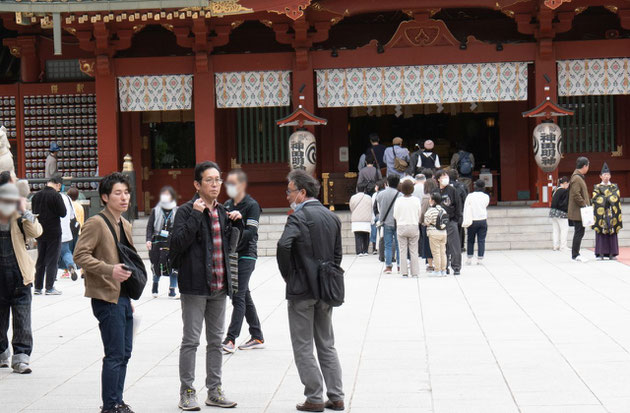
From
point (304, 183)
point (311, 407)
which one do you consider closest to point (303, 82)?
point (304, 183)

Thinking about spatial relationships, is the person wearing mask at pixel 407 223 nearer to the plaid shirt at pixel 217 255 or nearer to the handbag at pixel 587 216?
the handbag at pixel 587 216

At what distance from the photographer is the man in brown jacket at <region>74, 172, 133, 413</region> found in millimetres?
6305

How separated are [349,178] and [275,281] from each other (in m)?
6.95

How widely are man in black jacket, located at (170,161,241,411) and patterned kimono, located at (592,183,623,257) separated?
10.2 metres

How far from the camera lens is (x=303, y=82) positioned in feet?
64.8

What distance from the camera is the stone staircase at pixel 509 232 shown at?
61.2ft

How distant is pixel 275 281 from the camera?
14.4 metres

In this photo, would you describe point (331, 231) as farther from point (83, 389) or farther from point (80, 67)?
point (80, 67)

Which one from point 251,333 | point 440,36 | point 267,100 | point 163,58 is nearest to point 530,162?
point 440,36

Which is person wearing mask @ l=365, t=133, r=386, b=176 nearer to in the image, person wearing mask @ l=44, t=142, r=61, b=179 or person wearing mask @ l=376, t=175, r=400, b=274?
person wearing mask @ l=376, t=175, r=400, b=274

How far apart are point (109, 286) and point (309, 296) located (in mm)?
1367

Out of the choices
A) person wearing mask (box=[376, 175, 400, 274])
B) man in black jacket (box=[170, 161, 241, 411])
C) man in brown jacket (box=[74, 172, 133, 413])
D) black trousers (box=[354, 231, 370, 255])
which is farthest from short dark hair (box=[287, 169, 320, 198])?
black trousers (box=[354, 231, 370, 255])

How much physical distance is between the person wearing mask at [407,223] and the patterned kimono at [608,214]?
329 cm

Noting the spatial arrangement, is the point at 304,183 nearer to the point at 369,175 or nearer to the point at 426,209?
the point at 426,209
